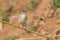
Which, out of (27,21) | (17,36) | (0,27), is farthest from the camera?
(0,27)

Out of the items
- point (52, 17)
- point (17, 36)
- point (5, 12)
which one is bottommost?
point (17, 36)

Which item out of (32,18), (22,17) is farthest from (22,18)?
(32,18)

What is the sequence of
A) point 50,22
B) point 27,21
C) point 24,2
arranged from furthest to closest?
point 24,2, point 27,21, point 50,22

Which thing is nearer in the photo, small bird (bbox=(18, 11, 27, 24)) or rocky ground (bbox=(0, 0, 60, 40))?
rocky ground (bbox=(0, 0, 60, 40))

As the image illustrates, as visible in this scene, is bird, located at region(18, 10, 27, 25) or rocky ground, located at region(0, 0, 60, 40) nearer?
rocky ground, located at region(0, 0, 60, 40)

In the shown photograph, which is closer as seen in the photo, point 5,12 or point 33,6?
point 33,6

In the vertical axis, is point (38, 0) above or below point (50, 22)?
above

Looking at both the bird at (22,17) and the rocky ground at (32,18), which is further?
the bird at (22,17)

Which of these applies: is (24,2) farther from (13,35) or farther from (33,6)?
(13,35)

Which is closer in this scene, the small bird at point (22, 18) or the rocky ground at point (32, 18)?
the rocky ground at point (32, 18)

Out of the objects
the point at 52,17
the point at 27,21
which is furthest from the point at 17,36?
the point at 52,17

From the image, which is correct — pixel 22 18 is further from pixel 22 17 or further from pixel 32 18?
pixel 32 18
